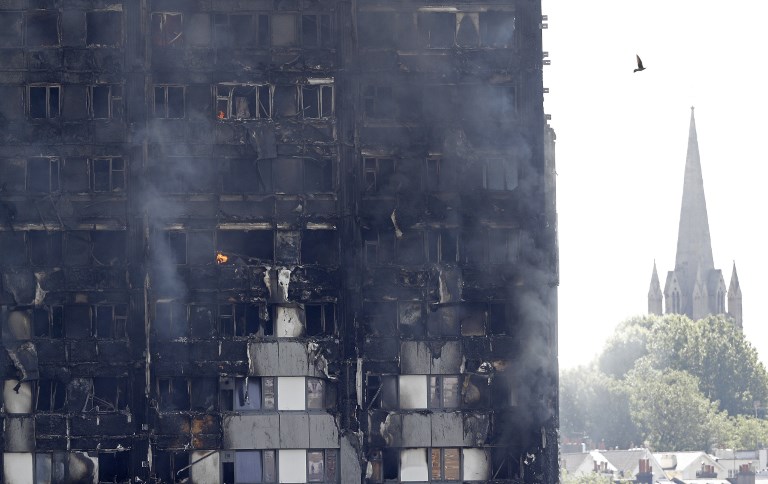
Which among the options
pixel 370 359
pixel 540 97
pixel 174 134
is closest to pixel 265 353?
pixel 370 359

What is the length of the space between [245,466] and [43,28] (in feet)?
50.4

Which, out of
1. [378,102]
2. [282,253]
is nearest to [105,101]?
[282,253]

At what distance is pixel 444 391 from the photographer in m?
62.6

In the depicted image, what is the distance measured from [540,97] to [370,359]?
390 inches

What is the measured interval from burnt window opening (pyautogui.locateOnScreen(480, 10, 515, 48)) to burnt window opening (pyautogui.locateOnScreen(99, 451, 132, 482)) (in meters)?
17.4

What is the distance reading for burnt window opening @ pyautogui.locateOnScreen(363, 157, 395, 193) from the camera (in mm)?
62781

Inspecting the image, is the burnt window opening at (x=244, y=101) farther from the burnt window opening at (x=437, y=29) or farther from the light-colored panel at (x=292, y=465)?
the light-colored panel at (x=292, y=465)

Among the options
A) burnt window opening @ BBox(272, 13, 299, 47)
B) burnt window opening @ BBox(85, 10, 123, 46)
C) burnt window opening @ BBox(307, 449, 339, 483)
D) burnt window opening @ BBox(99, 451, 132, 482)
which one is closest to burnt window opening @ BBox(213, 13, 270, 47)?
burnt window opening @ BBox(272, 13, 299, 47)

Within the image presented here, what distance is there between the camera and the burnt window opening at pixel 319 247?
62.8 m

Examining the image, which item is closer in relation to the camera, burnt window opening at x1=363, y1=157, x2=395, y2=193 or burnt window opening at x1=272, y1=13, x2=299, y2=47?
burnt window opening at x1=363, y1=157, x2=395, y2=193

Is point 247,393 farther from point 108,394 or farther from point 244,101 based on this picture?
point 244,101

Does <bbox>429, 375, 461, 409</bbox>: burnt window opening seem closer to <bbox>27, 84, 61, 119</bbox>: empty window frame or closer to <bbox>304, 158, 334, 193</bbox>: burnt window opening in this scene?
<bbox>304, 158, 334, 193</bbox>: burnt window opening

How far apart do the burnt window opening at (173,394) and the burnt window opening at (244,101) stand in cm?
852

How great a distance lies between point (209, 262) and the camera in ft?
206
